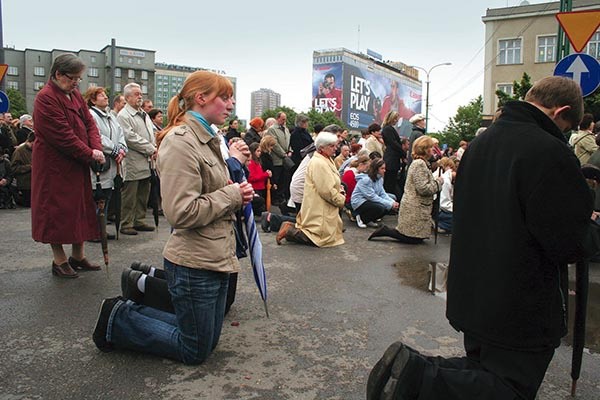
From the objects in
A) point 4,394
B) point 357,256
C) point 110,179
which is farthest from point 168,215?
point 357,256

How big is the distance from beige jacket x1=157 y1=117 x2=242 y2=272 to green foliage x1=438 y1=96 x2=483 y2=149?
63.5 m

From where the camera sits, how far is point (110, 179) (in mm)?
6961

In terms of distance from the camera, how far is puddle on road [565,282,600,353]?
14.4ft

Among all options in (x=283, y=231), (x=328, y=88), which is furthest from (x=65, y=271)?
(x=328, y=88)

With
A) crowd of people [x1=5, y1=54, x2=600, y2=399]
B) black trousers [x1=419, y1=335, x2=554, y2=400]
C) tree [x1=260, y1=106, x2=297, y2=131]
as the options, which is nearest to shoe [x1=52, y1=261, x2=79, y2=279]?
crowd of people [x1=5, y1=54, x2=600, y2=399]

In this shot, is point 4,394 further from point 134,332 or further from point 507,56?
point 507,56

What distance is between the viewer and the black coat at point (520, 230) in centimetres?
244

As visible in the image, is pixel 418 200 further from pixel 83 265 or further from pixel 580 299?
pixel 580 299

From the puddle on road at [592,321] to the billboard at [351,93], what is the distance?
8938 centimetres

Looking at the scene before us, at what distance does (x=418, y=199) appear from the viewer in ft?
28.1

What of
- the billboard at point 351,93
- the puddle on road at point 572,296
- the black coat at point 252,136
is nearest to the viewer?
the puddle on road at point 572,296

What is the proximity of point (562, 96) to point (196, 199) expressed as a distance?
6.81ft

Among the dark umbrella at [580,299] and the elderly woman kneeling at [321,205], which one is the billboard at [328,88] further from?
the dark umbrella at [580,299]

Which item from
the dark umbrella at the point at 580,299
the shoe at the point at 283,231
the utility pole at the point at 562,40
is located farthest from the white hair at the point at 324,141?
the dark umbrella at the point at 580,299
